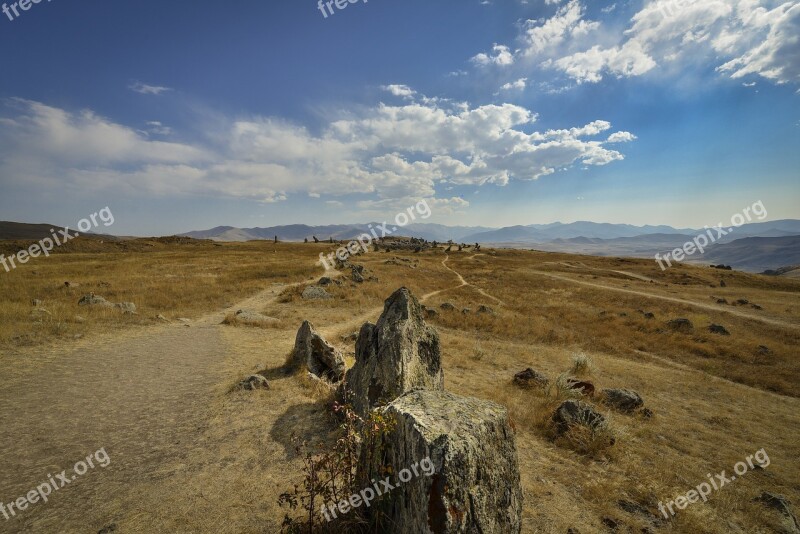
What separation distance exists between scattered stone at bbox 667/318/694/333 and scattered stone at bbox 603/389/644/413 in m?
18.4

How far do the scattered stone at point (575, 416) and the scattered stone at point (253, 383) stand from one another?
1023 centimetres

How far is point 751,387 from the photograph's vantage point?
690 inches

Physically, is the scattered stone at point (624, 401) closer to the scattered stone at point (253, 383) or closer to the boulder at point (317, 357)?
the boulder at point (317, 357)

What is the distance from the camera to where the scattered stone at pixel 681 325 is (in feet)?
88.1

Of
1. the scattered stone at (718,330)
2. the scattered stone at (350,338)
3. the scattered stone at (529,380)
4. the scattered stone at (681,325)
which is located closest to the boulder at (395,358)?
the scattered stone at (529,380)

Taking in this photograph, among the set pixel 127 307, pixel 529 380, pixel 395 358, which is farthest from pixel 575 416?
Answer: pixel 127 307

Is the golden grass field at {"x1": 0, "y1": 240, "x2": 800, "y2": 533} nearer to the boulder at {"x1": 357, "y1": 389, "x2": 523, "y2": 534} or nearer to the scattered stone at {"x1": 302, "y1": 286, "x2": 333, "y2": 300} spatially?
the scattered stone at {"x1": 302, "y1": 286, "x2": 333, "y2": 300}

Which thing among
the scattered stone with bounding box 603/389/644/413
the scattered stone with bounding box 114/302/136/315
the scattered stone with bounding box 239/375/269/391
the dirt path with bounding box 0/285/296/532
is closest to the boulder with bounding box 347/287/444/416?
the scattered stone with bounding box 239/375/269/391

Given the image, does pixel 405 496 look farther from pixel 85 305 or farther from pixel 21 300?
pixel 21 300

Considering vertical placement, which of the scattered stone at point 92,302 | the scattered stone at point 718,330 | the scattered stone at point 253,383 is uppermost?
the scattered stone at point 92,302

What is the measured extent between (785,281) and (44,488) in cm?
8853

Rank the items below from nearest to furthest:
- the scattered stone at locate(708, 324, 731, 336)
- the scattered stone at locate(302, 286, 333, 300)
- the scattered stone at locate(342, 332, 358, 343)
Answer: the scattered stone at locate(342, 332, 358, 343), the scattered stone at locate(708, 324, 731, 336), the scattered stone at locate(302, 286, 333, 300)

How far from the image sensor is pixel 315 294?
3192 cm

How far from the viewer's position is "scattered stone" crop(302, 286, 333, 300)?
31406mm
